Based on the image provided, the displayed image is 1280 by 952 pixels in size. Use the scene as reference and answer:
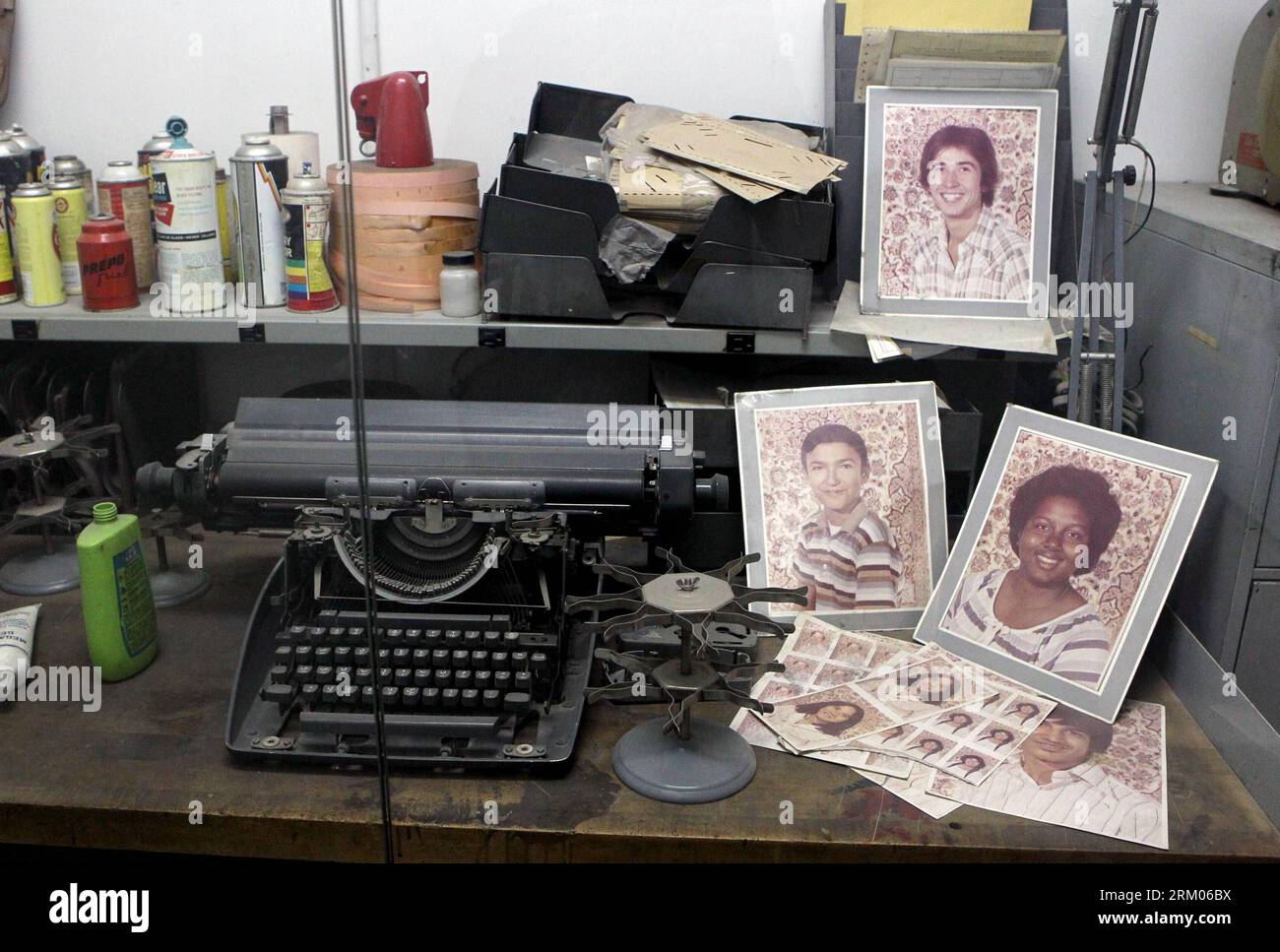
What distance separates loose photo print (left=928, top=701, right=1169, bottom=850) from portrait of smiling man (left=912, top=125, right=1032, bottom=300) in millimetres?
572

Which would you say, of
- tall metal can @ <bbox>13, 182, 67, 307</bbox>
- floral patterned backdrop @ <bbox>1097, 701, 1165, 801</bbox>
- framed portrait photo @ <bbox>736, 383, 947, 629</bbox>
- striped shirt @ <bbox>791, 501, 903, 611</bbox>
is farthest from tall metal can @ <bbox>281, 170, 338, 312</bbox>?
floral patterned backdrop @ <bbox>1097, 701, 1165, 801</bbox>

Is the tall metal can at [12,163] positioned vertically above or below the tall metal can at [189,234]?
above

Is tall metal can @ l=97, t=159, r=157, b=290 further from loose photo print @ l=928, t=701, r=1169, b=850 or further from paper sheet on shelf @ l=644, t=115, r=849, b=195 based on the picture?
loose photo print @ l=928, t=701, r=1169, b=850

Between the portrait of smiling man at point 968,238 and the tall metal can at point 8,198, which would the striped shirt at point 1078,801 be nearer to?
the portrait of smiling man at point 968,238

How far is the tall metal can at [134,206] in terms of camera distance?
118 centimetres

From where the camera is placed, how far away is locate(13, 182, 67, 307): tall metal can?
1.17m

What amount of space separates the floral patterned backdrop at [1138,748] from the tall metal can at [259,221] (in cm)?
105

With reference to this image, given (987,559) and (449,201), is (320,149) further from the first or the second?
(987,559)

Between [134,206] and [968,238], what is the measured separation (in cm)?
104

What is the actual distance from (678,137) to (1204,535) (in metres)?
0.85

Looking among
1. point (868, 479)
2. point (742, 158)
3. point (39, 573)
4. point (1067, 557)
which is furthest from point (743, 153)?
point (39, 573)

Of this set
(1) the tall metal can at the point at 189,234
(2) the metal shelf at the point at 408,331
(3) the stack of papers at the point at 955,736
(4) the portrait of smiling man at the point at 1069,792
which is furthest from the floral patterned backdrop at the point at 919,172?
(1) the tall metal can at the point at 189,234

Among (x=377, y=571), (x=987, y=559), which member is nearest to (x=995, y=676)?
(x=987, y=559)

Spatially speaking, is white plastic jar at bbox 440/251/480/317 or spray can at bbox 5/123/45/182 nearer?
spray can at bbox 5/123/45/182
